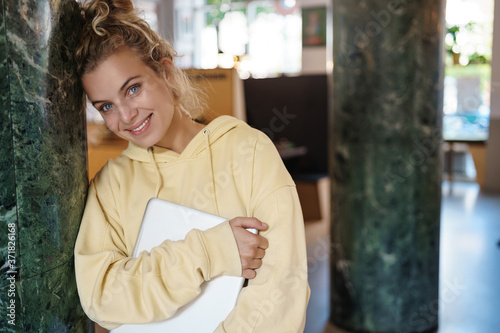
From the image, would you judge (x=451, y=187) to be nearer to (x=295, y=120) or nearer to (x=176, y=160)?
(x=295, y=120)

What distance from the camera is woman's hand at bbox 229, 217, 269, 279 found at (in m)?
1.11

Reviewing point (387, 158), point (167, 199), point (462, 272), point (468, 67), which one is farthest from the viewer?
point (468, 67)

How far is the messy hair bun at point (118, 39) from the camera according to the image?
1148 millimetres

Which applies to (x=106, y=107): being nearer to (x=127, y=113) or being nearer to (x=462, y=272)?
(x=127, y=113)

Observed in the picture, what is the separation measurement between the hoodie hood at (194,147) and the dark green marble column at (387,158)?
1675 mm

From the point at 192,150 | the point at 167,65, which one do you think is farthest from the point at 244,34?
the point at 192,150

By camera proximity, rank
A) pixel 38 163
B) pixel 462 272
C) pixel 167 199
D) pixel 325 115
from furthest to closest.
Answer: pixel 325 115, pixel 462 272, pixel 167 199, pixel 38 163

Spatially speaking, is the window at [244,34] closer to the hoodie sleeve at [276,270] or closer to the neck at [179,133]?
the neck at [179,133]

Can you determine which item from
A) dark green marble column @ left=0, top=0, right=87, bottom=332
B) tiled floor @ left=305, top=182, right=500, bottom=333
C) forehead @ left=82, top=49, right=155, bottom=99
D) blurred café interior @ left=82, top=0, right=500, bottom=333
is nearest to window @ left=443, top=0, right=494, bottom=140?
blurred café interior @ left=82, top=0, right=500, bottom=333

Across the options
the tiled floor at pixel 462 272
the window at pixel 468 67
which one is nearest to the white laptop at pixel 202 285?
the tiled floor at pixel 462 272

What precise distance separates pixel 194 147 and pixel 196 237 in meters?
0.25

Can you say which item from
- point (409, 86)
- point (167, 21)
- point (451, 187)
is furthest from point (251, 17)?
point (409, 86)

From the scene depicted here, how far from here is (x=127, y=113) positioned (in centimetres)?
118

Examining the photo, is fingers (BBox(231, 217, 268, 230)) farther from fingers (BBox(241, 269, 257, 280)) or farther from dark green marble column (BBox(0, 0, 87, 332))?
dark green marble column (BBox(0, 0, 87, 332))
